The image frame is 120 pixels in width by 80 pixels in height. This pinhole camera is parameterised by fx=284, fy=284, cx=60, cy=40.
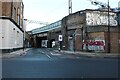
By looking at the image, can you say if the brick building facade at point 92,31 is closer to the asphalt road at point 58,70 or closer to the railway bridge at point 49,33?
the railway bridge at point 49,33

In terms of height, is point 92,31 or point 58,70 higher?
point 92,31

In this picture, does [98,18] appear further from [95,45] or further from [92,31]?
[95,45]

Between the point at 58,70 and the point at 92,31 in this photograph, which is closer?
the point at 58,70

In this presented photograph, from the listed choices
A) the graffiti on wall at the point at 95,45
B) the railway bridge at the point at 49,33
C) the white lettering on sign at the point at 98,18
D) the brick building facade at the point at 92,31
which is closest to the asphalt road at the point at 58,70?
the graffiti on wall at the point at 95,45

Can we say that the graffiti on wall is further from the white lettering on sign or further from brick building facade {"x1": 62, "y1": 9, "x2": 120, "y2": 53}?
the white lettering on sign

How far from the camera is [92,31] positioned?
55812 millimetres

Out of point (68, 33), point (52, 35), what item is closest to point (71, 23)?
point (68, 33)

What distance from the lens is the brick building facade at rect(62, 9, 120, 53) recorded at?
55031mm

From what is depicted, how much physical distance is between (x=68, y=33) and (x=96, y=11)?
1127cm

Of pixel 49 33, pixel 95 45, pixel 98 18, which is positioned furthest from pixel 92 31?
pixel 49 33

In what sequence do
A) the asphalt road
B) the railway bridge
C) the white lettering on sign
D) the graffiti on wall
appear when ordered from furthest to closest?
the railway bridge, the white lettering on sign, the graffiti on wall, the asphalt road

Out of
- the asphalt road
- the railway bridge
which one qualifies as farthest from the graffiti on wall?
the asphalt road

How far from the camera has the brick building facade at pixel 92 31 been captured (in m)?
55.0

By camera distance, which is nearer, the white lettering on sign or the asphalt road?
the asphalt road
